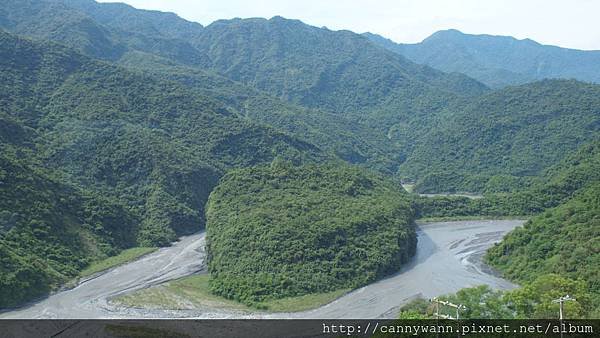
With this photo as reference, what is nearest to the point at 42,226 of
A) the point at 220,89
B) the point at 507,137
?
the point at 220,89

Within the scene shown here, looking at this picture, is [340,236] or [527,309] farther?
[340,236]

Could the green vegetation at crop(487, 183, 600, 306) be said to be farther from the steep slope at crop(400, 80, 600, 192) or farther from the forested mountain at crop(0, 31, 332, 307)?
the steep slope at crop(400, 80, 600, 192)

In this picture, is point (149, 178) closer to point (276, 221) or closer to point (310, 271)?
point (276, 221)

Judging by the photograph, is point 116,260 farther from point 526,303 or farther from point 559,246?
point 559,246

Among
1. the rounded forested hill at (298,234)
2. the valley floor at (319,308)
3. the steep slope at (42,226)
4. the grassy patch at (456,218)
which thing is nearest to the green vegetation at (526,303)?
the valley floor at (319,308)

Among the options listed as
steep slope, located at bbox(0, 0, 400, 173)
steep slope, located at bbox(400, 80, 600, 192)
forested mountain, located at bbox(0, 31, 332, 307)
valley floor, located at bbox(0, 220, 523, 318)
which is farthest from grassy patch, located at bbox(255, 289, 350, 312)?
steep slope, located at bbox(0, 0, 400, 173)

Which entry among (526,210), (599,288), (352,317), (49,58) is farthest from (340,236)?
(49,58)
